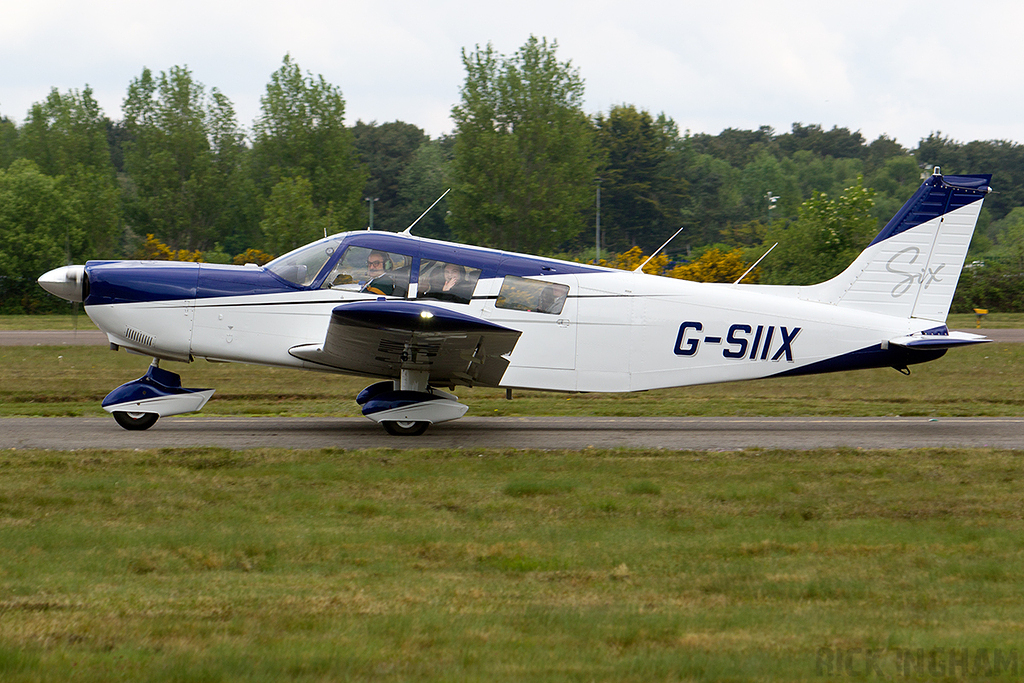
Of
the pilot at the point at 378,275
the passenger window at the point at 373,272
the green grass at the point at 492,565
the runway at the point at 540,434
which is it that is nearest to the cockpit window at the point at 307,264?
the passenger window at the point at 373,272

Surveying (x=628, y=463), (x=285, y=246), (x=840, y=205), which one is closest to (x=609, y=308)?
(x=628, y=463)

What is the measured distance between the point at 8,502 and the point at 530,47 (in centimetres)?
4811

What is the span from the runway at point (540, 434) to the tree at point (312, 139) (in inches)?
1781

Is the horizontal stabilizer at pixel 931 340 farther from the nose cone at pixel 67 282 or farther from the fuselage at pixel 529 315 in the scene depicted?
the nose cone at pixel 67 282

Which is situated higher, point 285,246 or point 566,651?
point 566,651

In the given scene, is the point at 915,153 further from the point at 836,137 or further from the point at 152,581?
the point at 152,581

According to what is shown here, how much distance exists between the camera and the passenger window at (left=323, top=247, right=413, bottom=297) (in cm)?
1059

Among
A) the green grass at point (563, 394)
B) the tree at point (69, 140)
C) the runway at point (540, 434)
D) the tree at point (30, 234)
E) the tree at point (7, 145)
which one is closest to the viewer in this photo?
the runway at point (540, 434)

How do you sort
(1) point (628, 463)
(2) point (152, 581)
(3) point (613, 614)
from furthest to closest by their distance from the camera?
(1) point (628, 463), (2) point (152, 581), (3) point (613, 614)

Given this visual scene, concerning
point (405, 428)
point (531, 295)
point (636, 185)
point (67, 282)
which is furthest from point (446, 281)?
point (636, 185)

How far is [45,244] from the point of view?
43406mm

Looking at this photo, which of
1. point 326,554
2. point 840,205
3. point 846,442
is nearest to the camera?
point 326,554

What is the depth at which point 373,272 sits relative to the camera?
10664 millimetres

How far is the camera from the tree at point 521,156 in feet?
162
